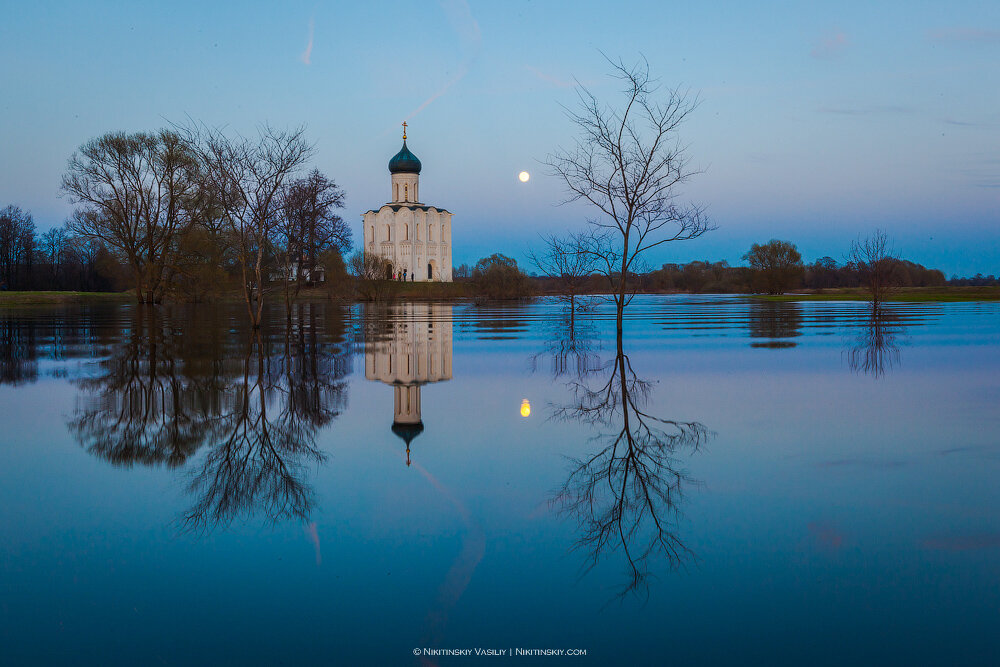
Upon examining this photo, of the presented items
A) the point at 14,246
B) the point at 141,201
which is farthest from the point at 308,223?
the point at 14,246

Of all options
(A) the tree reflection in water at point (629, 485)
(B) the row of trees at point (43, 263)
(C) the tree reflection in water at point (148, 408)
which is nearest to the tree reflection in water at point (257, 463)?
(C) the tree reflection in water at point (148, 408)

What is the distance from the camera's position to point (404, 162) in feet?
334

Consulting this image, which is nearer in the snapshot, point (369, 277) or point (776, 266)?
point (369, 277)

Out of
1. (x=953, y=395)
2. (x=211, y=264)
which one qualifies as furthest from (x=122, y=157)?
(x=953, y=395)

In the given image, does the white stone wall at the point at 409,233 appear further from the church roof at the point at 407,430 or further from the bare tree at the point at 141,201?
the church roof at the point at 407,430

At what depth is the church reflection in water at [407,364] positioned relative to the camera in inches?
348

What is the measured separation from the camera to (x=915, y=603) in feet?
12.3

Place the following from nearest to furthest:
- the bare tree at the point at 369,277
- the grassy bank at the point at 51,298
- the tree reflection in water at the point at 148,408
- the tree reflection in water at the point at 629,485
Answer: the tree reflection in water at the point at 629,485
the tree reflection in water at the point at 148,408
the grassy bank at the point at 51,298
the bare tree at the point at 369,277

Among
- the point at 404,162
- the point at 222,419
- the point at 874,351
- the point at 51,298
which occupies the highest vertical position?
the point at 404,162

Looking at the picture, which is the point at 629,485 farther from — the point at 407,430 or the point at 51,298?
the point at 51,298

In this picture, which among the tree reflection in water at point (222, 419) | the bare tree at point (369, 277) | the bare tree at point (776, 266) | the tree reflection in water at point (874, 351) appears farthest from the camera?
the bare tree at point (776, 266)

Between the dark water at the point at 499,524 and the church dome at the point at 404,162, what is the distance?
93764 millimetres

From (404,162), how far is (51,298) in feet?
174

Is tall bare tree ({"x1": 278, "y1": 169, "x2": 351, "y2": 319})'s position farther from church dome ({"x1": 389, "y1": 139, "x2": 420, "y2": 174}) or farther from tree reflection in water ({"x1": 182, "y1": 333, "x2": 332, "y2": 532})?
church dome ({"x1": 389, "y1": 139, "x2": 420, "y2": 174})
